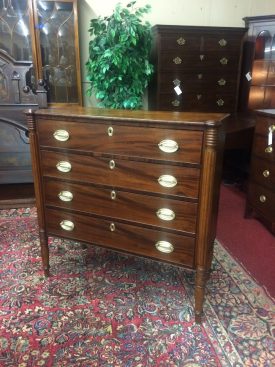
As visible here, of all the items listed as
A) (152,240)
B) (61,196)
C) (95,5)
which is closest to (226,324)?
(152,240)

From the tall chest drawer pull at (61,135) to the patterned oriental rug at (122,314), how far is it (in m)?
0.87

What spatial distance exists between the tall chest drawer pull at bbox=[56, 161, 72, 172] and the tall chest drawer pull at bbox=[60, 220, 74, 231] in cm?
30

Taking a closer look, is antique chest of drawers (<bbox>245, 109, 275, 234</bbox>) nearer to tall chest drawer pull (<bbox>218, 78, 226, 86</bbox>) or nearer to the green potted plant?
tall chest drawer pull (<bbox>218, 78, 226, 86</bbox>)

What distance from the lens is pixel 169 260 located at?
58.6 inches

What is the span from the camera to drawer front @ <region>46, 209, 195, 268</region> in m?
1.45

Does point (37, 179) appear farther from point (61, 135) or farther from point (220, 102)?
point (220, 102)

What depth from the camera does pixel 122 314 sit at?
1.56 m

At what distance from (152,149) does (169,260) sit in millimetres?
558

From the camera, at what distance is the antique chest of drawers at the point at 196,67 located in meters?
3.25

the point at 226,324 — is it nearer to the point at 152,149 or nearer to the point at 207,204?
the point at 207,204

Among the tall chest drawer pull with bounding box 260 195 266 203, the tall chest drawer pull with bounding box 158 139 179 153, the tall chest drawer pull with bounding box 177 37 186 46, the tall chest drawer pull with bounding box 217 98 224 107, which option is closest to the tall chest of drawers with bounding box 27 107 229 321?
the tall chest drawer pull with bounding box 158 139 179 153

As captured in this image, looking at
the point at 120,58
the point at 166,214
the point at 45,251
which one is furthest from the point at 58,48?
the point at 166,214

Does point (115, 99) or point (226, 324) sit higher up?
point (115, 99)

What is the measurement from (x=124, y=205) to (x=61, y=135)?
18.8 inches
